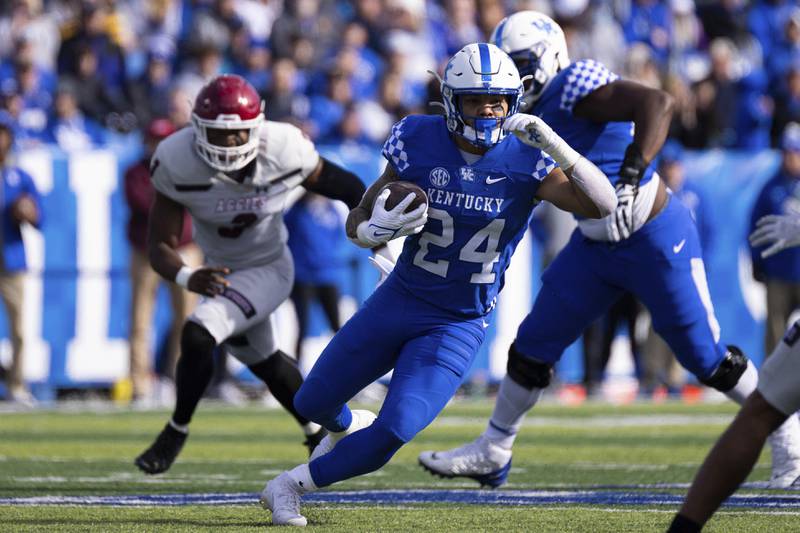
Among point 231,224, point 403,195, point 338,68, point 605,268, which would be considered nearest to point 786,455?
point 605,268

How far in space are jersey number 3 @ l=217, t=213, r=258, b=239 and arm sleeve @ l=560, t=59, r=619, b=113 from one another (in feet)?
4.77

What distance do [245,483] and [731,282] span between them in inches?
256

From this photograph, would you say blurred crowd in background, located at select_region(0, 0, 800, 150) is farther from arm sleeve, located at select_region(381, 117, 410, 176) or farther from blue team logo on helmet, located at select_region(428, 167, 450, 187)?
blue team logo on helmet, located at select_region(428, 167, 450, 187)

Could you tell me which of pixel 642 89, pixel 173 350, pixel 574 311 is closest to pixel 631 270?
pixel 574 311

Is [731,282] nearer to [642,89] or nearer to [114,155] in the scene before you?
[114,155]

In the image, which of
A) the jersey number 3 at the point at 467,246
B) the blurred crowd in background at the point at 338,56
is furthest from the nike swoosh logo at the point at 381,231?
the blurred crowd in background at the point at 338,56

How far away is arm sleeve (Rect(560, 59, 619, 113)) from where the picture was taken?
582cm

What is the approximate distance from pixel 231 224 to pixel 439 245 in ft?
5.82

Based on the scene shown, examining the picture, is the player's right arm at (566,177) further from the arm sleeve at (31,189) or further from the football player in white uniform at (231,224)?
the arm sleeve at (31,189)

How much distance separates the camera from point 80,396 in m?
11.0

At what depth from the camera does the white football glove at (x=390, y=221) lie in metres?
4.52

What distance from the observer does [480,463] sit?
5910 millimetres

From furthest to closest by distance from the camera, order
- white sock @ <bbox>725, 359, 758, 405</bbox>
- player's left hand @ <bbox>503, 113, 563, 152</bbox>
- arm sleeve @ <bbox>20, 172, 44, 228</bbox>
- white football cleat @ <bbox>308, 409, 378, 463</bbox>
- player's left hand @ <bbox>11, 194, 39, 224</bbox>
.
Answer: arm sleeve @ <bbox>20, 172, 44, 228</bbox>, player's left hand @ <bbox>11, 194, 39, 224</bbox>, white sock @ <bbox>725, 359, 758, 405</bbox>, white football cleat @ <bbox>308, 409, 378, 463</bbox>, player's left hand @ <bbox>503, 113, 563, 152</bbox>

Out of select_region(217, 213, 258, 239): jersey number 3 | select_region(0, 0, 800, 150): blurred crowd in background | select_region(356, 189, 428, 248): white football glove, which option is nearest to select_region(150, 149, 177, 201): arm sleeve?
select_region(217, 213, 258, 239): jersey number 3
